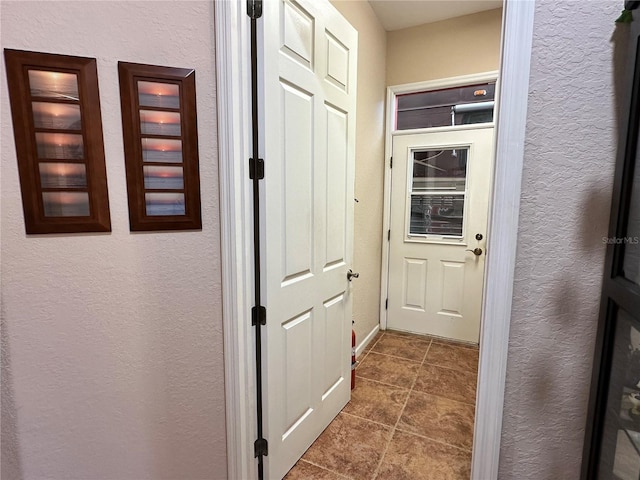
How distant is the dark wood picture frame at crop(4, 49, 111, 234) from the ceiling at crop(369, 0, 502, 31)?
8.28 ft

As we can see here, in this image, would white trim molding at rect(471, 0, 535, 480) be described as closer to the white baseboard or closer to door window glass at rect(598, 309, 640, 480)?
door window glass at rect(598, 309, 640, 480)

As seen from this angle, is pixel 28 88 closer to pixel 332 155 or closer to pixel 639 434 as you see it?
pixel 332 155

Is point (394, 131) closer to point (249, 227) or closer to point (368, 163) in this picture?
point (368, 163)

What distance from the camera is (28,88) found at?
0.91 meters

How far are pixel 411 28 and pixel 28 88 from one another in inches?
123

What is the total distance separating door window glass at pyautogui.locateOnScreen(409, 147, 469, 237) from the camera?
2918 millimetres

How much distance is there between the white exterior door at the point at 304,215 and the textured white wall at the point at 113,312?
229mm

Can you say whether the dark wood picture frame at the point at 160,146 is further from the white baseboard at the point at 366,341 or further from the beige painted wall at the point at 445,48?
the beige painted wall at the point at 445,48

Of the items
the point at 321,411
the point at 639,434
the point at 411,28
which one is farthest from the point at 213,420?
the point at 411,28

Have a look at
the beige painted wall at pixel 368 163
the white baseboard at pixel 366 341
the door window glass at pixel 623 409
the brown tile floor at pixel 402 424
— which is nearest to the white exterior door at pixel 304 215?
the brown tile floor at pixel 402 424

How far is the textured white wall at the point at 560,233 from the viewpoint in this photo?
822 mm

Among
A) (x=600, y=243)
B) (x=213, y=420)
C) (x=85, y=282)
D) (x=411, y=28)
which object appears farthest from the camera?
(x=411, y=28)

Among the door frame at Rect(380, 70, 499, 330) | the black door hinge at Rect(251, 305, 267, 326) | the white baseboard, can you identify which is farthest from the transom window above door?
the black door hinge at Rect(251, 305, 267, 326)

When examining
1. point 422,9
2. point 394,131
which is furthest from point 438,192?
point 422,9
